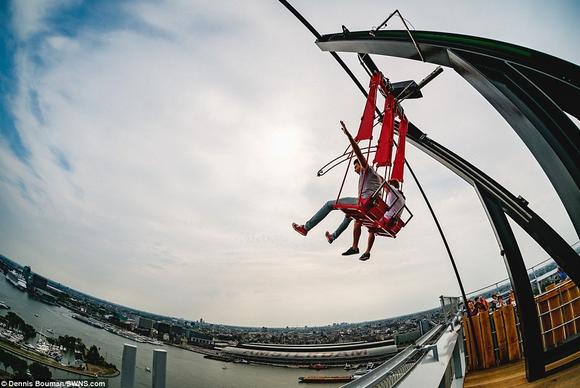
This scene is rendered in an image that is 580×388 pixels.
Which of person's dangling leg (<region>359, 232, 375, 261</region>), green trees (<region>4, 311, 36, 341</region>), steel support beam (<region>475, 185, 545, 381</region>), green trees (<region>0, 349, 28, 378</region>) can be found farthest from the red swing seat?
green trees (<region>4, 311, 36, 341</region>)

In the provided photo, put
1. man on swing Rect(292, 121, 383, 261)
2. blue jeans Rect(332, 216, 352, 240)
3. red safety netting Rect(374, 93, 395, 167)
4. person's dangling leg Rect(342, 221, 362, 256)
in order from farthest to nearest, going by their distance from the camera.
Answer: blue jeans Rect(332, 216, 352, 240) < person's dangling leg Rect(342, 221, 362, 256) < man on swing Rect(292, 121, 383, 261) < red safety netting Rect(374, 93, 395, 167)

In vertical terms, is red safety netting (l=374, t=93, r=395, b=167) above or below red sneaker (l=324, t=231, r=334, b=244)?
above

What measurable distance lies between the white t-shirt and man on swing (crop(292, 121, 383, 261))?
35cm

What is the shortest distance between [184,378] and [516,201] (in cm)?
5663

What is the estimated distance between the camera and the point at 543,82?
3.08 metres

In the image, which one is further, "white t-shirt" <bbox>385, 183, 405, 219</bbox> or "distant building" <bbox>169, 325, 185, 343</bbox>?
"distant building" <bbox>169, 325, 185, 343</bbox>

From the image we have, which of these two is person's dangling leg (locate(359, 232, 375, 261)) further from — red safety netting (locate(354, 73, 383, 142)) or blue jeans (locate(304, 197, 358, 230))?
red safety netting (locate(354, 73, 383, 142))

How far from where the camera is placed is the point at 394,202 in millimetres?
4086

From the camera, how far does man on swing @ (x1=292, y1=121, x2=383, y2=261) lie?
3783mm

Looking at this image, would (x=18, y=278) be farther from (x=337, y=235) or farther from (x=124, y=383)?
(x=337, y=235)

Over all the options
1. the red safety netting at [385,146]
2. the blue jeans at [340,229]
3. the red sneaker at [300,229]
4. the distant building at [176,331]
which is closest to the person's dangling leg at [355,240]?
the blue jeans at [340,229]

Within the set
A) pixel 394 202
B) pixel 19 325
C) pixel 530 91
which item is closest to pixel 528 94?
pixel 530 91

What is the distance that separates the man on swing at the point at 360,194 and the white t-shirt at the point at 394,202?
0.35 m

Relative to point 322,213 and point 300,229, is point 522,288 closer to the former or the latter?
point 322,213
